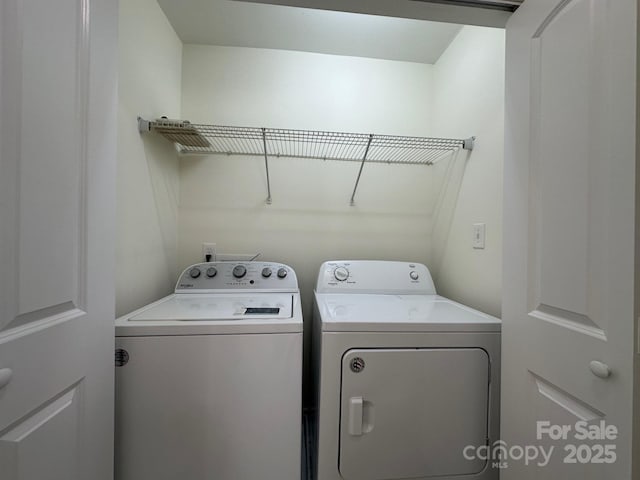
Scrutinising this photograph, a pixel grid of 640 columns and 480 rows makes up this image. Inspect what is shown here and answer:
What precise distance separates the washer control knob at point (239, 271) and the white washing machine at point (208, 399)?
1.86 feet

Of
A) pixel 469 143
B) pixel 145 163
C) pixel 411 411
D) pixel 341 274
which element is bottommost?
pixel 411 411

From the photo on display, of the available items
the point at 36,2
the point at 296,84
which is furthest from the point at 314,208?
the point at 36,2

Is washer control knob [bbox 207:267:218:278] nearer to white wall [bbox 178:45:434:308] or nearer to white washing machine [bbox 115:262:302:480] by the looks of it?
white wall [bbox 178:45:434:308]

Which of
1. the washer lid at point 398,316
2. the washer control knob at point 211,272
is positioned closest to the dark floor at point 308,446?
the washer lid at point 398,316

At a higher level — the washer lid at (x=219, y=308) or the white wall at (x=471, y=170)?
the white wall at (x=471, y=170)

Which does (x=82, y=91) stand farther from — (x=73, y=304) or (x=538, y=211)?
(x=538, y=211)

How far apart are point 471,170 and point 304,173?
1.06 metres

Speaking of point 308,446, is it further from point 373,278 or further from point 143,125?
point 143,125

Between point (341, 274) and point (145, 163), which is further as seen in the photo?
point (341, 274)

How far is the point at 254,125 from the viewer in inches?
70.7

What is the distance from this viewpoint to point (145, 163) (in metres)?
1.34

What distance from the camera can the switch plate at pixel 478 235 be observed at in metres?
1.33

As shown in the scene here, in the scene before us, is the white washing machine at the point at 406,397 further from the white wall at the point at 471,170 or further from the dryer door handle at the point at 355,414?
the white wall at the point at 471,170

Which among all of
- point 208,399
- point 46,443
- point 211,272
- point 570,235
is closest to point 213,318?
point 208,399
